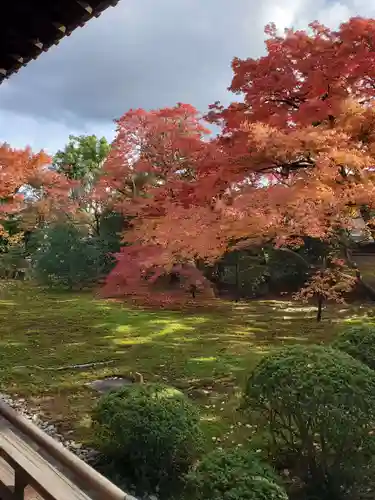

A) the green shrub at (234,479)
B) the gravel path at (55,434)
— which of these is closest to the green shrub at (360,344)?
the green shrub at (234,479)

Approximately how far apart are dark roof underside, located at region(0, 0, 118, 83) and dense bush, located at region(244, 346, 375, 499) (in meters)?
2.49

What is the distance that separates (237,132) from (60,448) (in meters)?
6.35

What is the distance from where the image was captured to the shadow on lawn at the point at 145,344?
605 cm

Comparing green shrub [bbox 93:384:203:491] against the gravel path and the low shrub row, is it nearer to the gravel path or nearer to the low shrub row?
the low shrub row

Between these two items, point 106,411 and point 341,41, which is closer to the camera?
point 106,411

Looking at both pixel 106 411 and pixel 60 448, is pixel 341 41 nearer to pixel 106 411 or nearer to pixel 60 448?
pixel 106 411

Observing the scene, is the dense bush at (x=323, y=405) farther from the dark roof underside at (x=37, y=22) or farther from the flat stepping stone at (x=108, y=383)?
the flat stepping stone at (x=108, y=383)

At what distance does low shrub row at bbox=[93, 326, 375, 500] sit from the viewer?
2.92 metres

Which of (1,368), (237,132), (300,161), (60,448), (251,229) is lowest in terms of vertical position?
(1,368)

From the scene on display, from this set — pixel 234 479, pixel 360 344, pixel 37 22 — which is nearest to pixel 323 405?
pixel 234 479

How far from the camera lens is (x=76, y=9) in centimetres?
241

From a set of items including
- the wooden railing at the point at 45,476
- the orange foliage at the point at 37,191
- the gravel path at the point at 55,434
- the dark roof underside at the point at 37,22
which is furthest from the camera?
the orange foliage at the point at 37,191

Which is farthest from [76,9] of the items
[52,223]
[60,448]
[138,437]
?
[52,223]

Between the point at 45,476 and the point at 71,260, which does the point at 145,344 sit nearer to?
the point at 45,476
